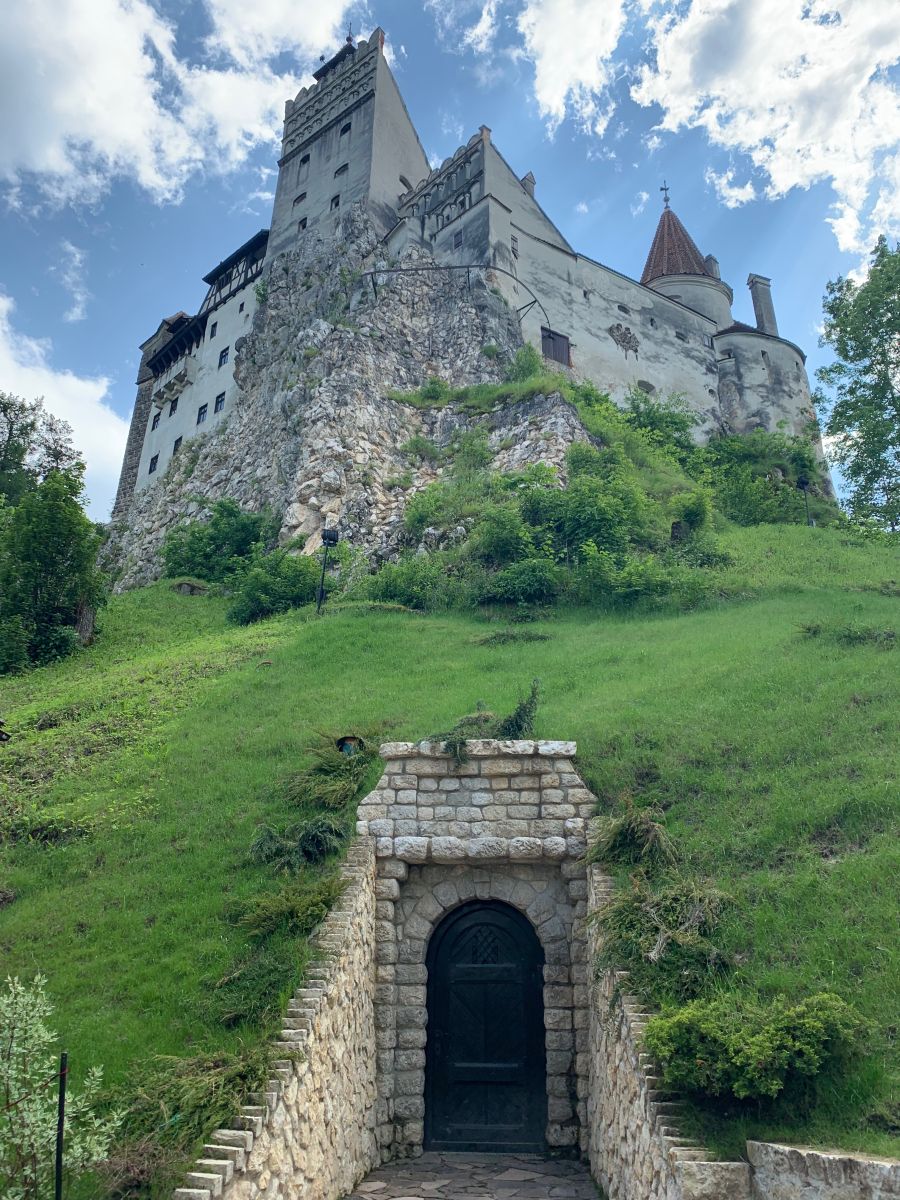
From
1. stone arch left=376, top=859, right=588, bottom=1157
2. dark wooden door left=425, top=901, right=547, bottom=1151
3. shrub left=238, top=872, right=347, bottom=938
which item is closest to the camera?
shrub left=238, top=872, right=347, bottom=938

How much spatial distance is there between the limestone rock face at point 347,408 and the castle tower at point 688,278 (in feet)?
48.3

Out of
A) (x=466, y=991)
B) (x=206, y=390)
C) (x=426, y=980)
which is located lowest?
(x=466, y=991)

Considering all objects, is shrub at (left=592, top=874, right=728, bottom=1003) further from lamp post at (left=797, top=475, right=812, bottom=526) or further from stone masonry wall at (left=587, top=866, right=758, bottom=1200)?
lamp post at (left=797, top=475, right=812, bottom=526)

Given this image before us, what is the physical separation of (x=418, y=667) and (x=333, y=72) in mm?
39880

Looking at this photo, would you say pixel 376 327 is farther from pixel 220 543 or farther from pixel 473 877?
pixel 473 877

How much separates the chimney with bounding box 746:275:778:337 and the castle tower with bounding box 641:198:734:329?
1.26m

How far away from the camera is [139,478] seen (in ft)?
152

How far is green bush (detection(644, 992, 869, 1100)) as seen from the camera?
6637 mm

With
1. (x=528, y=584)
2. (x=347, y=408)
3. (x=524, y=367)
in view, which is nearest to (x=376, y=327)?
(x=347, y=408)

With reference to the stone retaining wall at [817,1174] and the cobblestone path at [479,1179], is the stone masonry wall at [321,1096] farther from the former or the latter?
the stone retaining wall at [817,1174]

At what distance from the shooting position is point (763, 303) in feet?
157

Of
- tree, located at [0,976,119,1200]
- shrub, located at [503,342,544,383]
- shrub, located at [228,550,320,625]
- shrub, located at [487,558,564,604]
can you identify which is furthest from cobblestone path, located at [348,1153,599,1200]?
shrub, located at [503,342,544,383]

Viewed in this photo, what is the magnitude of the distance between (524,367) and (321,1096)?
29508 mm

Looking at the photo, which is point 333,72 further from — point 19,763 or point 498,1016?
point 498,1016
